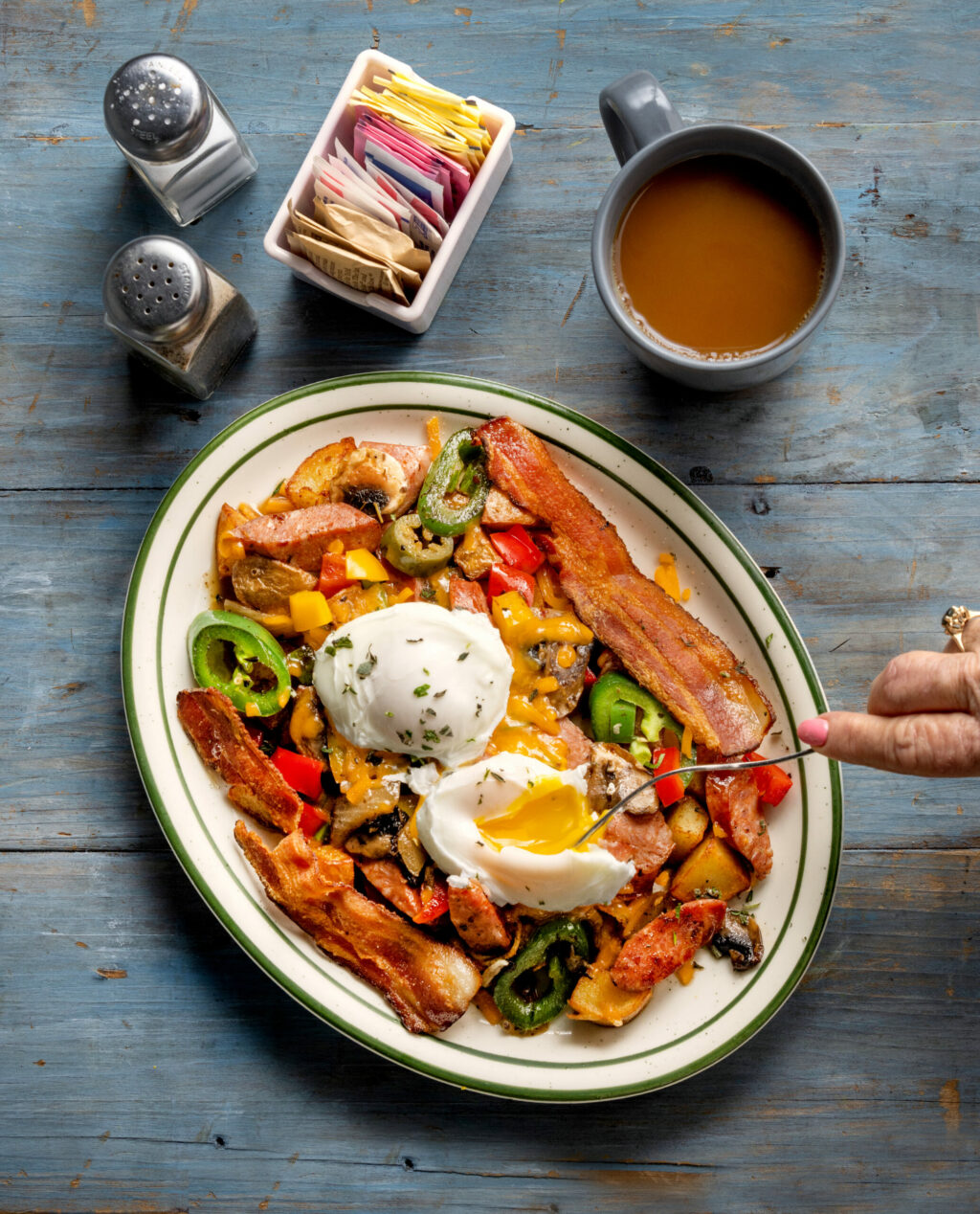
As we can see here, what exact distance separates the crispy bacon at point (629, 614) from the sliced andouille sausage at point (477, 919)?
0.81 metres

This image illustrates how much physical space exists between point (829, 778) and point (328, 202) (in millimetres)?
2367

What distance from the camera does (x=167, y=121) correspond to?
112 inches

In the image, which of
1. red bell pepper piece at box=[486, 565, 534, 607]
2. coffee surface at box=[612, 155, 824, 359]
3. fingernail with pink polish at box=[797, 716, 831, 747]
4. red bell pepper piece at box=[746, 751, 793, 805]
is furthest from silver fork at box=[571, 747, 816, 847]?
coffee surface at box=[612, 155, 824, 359]

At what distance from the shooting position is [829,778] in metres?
2.85

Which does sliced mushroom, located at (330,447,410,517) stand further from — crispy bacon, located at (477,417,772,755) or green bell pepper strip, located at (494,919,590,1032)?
green bell pepper strip, located at (494,919,590,1032)

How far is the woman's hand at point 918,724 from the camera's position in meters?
2.23

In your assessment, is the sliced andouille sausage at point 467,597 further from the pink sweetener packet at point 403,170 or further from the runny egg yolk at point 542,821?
the pink sweetener packet at point 403,170

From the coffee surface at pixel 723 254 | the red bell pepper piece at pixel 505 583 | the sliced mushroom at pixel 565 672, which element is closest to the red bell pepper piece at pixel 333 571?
the red bell pepper piece at pixel 505 583

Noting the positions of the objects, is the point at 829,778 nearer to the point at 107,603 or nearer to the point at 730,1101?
the point at 730,1101

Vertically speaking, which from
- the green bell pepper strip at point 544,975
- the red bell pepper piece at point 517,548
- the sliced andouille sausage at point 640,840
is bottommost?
the green bell pepper strip at point 544,975

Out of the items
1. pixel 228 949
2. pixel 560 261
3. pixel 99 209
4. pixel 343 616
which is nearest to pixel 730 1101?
pixel 228 949

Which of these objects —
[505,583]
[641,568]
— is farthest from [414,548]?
[641,568]

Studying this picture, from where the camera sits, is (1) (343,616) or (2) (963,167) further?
(2) (963,167)

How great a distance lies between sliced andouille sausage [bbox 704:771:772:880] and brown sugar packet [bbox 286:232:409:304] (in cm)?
183
